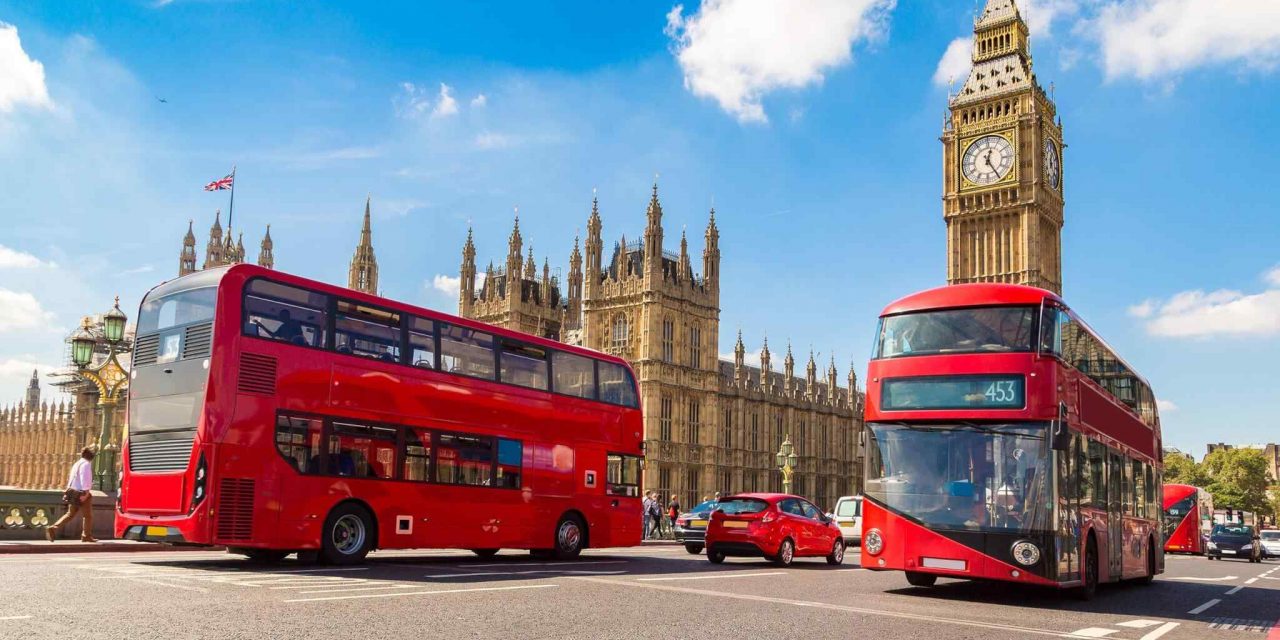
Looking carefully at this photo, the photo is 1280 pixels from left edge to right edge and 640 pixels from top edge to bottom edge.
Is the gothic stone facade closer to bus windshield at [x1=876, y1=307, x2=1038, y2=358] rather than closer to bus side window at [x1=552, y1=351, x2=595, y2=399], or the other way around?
bus side window at [x1=552, y1=351, x2=595, y2=399]

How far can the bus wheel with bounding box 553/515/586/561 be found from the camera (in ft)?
60.6

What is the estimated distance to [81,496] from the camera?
718 inches

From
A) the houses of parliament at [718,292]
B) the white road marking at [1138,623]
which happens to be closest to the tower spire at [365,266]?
the houses of parliament at [718,292]

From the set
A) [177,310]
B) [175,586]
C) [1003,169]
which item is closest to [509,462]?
[177,310]

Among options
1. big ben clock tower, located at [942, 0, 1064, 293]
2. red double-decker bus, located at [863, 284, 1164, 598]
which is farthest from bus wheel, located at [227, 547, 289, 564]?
big ben clock tower, located at [942, 0, 1064, 293]

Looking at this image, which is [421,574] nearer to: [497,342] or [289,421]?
[289,421]

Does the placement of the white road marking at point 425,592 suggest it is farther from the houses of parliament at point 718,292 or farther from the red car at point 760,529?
the houses of parliament at point 718,292

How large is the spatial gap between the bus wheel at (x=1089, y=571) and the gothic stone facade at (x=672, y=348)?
34893 millimetres

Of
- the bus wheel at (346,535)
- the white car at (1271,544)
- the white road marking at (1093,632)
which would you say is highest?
the bus wheel at (346,535)

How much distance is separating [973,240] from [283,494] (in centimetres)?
6083

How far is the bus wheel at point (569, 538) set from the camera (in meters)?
18.5

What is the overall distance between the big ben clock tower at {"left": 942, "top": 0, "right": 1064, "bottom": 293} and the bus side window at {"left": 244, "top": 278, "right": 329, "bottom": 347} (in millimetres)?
57186

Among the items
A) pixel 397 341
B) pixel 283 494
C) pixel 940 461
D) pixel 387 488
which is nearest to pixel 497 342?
pixel 397 341

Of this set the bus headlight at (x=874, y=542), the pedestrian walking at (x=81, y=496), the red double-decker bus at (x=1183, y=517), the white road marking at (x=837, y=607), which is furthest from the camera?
the red double-decker bus at (x=1183, y=517)
